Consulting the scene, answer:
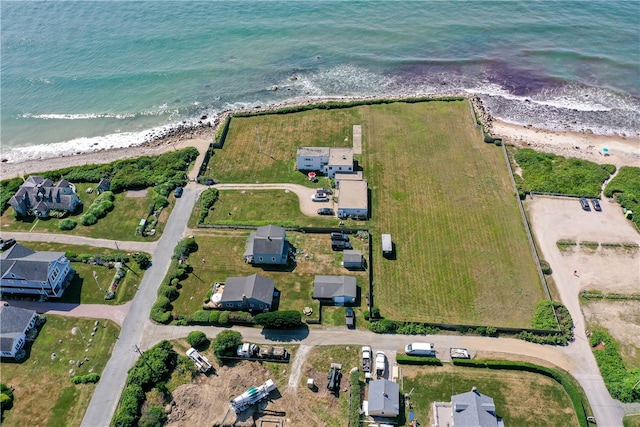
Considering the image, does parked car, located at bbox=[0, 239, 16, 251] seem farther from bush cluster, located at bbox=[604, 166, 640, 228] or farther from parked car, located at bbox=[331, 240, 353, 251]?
bush cluster, located at bbox=[604, 166, 640, 228]

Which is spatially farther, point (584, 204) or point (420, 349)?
point (584, 204)

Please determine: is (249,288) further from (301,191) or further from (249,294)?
(301,191)

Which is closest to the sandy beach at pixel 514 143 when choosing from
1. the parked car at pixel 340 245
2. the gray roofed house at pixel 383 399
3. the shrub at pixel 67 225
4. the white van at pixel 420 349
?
the shrub at pixel 67 225

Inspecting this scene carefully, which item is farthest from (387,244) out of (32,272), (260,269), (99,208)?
(32,272)

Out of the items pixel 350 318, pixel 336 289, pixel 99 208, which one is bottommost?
pixel 350 318

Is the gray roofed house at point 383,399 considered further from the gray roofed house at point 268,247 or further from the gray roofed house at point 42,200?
the gray roofed house at point 42,200

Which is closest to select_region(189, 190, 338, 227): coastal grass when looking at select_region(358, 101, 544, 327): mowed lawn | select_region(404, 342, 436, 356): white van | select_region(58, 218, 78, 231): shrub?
select_region(358, 101, 544, 327): mowed lawn

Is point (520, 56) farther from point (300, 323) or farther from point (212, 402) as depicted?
point (212, 402)
